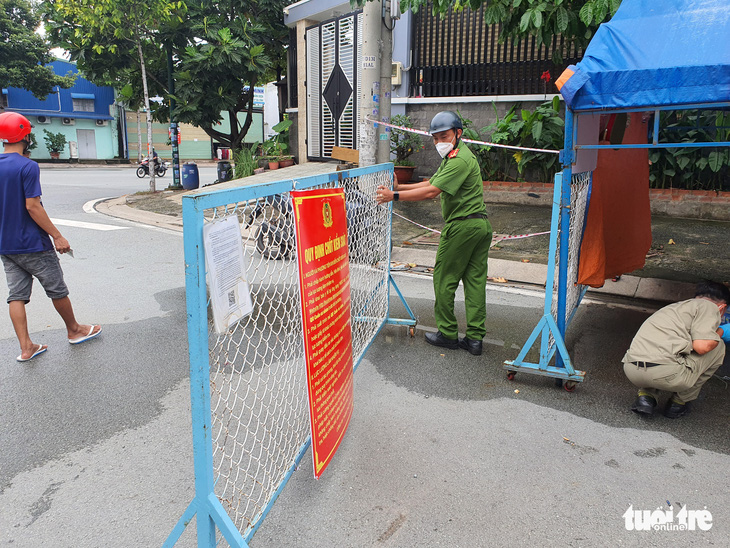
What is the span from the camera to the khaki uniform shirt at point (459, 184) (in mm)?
3916

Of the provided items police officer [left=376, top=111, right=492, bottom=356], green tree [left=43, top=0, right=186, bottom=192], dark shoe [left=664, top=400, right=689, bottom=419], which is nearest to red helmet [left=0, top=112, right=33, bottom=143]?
police officer [left=376, top=111, right=492, bottom=356]

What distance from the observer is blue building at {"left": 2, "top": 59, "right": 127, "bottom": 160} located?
107 feet

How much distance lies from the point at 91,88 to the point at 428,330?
121 ft

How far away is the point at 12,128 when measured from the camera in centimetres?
371

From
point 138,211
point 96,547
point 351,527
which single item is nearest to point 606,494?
point 351,527

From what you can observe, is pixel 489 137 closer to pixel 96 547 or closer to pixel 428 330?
pixel 428 330

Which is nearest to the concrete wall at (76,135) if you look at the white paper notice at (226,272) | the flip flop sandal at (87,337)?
the flip flop sandal at (87,337)

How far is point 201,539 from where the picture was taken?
1.86 m

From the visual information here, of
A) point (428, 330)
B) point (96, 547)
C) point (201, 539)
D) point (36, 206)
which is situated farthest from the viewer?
point (428, 330)

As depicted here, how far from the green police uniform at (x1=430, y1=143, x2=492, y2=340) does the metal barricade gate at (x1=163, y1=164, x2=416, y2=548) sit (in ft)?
1.73

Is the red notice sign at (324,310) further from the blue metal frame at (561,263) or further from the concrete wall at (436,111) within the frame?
the concrete wall at (436,111)

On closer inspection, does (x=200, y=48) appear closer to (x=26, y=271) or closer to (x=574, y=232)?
(x=26, y=271)

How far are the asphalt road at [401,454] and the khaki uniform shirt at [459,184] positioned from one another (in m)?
1.12

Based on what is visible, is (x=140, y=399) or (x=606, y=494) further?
(x=140, y=399)
